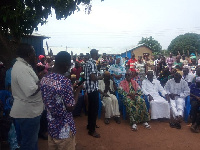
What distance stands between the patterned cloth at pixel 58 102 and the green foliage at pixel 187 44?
126 feet

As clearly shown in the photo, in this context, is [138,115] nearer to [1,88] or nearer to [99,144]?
[99,144]

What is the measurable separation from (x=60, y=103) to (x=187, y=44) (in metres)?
40.4

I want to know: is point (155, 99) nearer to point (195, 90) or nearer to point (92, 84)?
point (195, 90)

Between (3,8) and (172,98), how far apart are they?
16.5 feet

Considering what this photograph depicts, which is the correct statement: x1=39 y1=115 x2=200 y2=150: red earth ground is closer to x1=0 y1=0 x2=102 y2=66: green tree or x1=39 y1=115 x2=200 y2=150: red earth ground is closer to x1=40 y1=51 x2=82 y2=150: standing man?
x1=40 y1=51 x2=82 y2=150: standing man

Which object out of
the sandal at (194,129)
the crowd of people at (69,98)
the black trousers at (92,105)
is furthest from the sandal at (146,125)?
the black trousers at (92,105)

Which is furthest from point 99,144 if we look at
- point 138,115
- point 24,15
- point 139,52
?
point 139,52

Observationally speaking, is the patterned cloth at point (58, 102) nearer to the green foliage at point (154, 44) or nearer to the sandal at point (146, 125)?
the sandal at point (146, 125)

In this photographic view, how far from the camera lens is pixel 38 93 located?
2.43 metres

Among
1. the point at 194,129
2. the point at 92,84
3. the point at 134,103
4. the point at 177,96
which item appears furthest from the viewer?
the point at 177,96

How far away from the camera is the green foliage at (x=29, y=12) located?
4.18 meters

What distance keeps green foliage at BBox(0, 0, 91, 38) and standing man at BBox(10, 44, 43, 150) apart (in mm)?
2082

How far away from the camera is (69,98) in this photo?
2.09 m

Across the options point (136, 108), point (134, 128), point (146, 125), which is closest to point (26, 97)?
point (134, 128)
